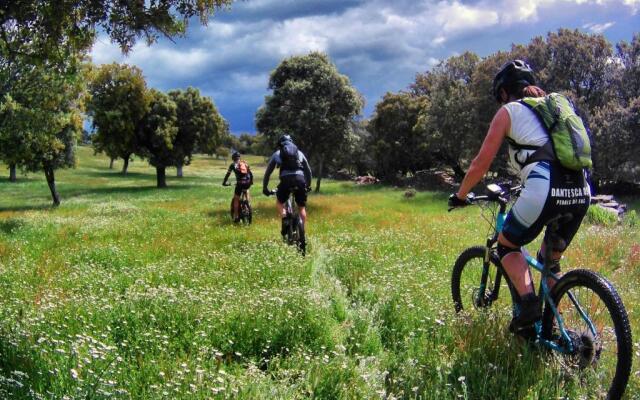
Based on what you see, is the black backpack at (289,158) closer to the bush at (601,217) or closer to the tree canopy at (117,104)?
the bush at (601,217)

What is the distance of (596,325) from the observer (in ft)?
13.5

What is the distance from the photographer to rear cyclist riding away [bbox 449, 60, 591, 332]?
13.6 feet

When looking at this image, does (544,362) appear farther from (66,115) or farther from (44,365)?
(66,115)

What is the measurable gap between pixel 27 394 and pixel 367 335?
3370mm

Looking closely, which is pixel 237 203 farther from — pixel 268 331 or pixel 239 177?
pixel 268 331

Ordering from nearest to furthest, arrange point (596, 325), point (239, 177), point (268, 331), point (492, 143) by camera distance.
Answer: point (596, 325), point (492, 143), point (268, 331), point (239, 177)

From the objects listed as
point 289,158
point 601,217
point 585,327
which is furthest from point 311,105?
point 585,327

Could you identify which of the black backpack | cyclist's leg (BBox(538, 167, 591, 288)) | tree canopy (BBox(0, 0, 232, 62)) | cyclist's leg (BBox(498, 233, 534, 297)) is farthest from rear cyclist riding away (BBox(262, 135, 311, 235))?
cyclist's leg (BBox(538, 167, 591, 288))

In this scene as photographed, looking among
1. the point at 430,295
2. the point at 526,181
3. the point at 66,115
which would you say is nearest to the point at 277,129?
the point at 66,115

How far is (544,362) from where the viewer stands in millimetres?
4285

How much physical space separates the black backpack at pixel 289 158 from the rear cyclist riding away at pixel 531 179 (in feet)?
23.0

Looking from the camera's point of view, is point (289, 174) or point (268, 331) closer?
point (268, 331)

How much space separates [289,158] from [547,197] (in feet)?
25.5

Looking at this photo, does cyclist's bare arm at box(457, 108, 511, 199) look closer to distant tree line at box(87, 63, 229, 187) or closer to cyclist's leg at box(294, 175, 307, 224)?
cyclist's leg at box(294, 175, 307, 224)
